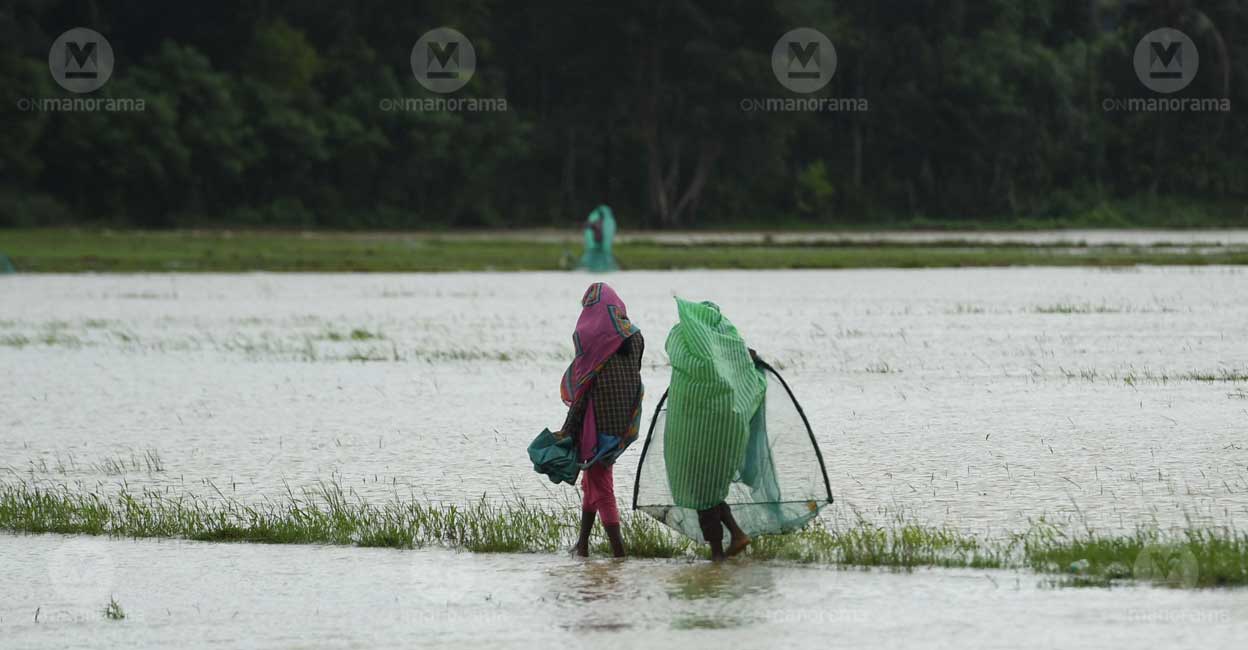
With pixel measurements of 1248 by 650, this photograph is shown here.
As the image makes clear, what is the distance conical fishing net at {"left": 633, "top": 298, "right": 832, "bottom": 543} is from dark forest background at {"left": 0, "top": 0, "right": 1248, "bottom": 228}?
52.1 metres

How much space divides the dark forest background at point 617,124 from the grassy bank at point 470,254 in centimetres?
710

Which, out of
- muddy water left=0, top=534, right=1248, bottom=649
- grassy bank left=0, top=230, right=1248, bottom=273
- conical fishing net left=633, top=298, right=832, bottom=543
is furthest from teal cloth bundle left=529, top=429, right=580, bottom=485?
grassy bank left=0, top=230, right=1248, bottom=273

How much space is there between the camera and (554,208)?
2864 inches

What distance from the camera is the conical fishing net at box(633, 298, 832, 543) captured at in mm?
8547

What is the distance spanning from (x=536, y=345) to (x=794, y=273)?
18073mm

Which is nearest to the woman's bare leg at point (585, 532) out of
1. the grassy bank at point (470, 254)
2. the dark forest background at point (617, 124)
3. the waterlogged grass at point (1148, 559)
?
the waterlogged grass at point (1148, 559)

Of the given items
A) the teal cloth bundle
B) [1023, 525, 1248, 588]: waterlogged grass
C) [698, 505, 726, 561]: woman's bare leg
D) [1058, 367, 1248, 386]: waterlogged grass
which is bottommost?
[1023, 525, 1248, 588]: waterlogged grass

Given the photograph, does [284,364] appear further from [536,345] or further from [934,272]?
[934,272]

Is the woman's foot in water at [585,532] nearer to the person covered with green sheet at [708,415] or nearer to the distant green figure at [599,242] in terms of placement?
the person covered with green sheet at [708,415]

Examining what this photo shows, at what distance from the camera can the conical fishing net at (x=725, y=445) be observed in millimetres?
8547

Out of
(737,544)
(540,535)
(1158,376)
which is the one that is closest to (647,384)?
(1158,376)

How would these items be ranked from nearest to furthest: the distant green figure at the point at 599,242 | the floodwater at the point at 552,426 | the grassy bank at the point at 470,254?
the floodwater at the point at 552,426 < the distant green figure at the point at 599,242 < the grassy bank at the point at 470,254

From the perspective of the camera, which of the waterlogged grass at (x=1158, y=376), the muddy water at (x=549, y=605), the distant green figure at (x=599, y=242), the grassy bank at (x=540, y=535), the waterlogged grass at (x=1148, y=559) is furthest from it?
the distant green figure at (x=599, y=242)

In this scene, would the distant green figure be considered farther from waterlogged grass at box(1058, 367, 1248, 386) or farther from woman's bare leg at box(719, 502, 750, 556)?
woman's bare leg at box(719, 502, 750, 556)
